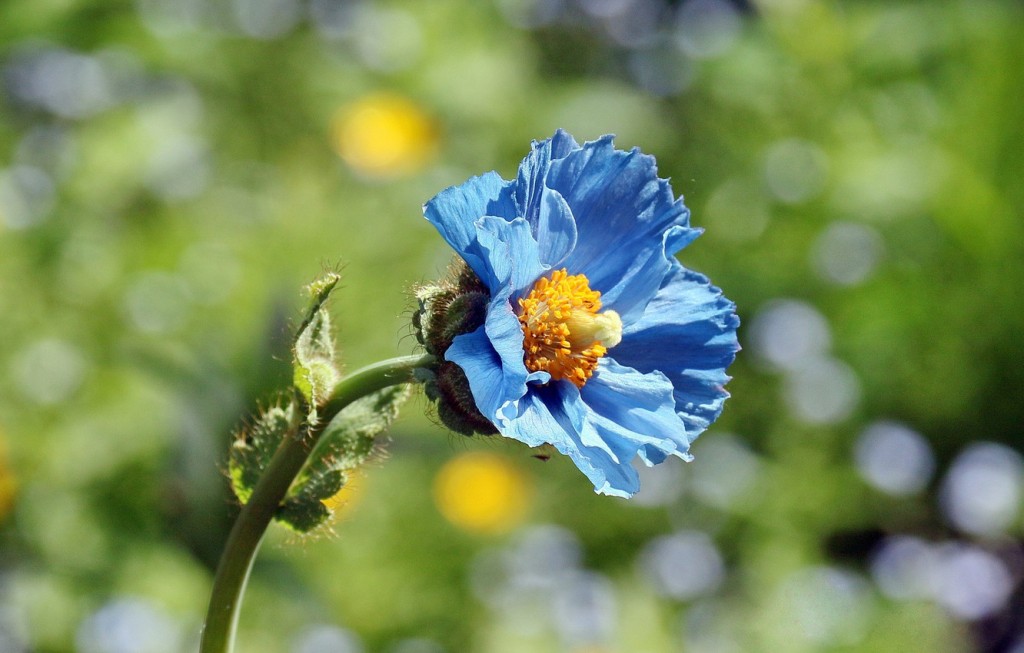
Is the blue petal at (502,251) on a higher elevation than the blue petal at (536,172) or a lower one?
lower

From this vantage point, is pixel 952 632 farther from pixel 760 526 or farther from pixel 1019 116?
pixel 1019 116

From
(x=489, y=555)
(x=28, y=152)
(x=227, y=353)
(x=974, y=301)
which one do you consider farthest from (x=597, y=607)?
(x=28, y=152)

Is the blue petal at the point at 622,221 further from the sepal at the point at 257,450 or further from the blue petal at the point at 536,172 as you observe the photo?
the sepal at the point at 257,450

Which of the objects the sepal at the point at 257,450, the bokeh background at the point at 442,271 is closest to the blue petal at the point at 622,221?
the sepal at the point at 257,450

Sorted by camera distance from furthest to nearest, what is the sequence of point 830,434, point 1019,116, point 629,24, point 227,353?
point 629,24 → point 1019,116 → point 830,434 → point 227,353

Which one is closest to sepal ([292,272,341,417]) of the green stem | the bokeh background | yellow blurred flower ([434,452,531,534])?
the green stem

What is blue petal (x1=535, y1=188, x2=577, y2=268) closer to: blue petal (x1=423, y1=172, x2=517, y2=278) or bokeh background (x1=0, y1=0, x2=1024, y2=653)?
blue petal (x1=423, y1=172, x2=517, y2=278)

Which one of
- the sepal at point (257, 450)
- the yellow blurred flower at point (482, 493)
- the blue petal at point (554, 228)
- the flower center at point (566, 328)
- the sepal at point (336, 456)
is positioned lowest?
the yellow blurred flower at point (482, 493)
